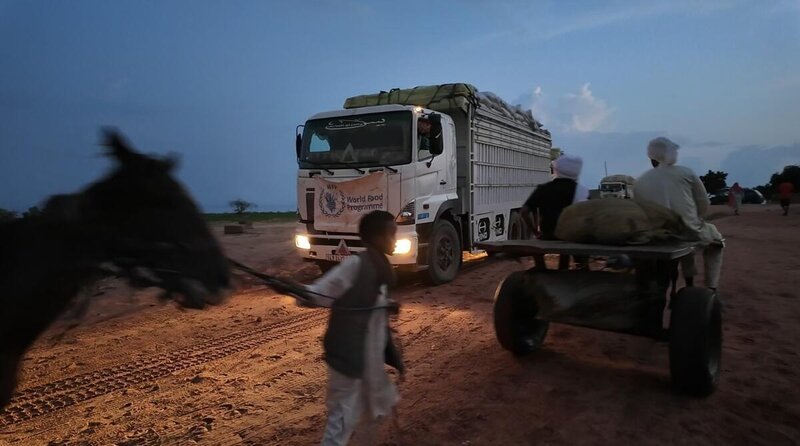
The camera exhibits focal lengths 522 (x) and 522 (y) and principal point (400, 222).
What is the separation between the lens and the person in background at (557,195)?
5.23 m

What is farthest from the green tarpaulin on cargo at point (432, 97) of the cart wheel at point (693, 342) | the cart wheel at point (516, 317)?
the cart wheel at point (693, 342)

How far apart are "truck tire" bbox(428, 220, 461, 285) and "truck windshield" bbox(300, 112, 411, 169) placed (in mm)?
1501

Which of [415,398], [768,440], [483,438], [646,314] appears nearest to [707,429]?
[768,440]

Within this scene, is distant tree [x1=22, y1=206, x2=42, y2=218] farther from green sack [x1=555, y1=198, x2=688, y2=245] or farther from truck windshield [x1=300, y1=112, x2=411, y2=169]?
truck windshield [x1=300, y1=112, x2=411, y2=169]

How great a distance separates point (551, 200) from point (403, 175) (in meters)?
3.15

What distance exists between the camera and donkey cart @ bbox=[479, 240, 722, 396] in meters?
3.83

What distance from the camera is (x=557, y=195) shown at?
528cm

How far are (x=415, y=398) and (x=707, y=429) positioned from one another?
6.61 feet

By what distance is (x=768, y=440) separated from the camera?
332cm

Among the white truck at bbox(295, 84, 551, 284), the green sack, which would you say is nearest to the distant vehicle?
the white truck at bbox(295, 84, 551, 284)

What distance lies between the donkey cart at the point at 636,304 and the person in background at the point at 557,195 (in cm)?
71

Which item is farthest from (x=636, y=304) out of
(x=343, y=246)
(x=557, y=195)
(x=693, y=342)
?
(x=343, y=246)

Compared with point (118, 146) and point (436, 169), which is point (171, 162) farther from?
point (436, 169)

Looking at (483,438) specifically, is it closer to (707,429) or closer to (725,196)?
(707,429)
